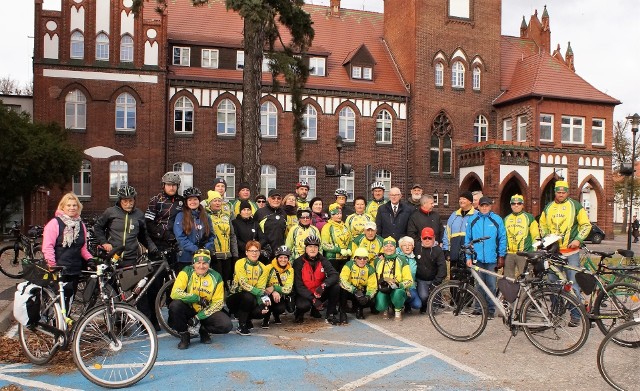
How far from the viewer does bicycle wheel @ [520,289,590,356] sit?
6258 mm

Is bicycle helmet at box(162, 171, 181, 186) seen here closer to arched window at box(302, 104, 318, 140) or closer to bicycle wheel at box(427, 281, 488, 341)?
bicycle wheel at box(427, 281, 488, 341)

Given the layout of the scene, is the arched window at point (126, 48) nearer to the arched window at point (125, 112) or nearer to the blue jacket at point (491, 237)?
the arched window at point (125, 112)

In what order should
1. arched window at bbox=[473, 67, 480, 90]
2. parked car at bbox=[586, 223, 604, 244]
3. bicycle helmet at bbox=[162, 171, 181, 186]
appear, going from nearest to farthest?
bicycle helmet at bbox=[162, 171, 181, 186] → parked car at bbox=[586, 223, 604, 244] → arched window at bbox=[473, 67, 480, 90]

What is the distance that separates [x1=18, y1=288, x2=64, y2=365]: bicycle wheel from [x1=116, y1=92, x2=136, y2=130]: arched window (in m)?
21.2

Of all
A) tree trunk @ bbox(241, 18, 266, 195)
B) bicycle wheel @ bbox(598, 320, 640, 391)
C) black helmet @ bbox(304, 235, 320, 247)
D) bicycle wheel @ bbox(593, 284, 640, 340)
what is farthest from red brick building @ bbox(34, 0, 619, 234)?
bicycle wheel @ bbox(598, 320, 640, 391)

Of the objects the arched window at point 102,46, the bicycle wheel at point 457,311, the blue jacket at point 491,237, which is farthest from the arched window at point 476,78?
the bicycle wheel at point 457,311

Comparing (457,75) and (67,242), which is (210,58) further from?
(67,242)

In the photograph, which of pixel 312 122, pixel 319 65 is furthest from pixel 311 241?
pixel 319 65

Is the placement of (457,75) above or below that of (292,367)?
above

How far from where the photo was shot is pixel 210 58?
2820 centimetres

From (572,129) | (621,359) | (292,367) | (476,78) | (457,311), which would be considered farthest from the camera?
(476,78)

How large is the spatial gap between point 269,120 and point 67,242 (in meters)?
22.6

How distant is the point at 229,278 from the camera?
8852 millimetres

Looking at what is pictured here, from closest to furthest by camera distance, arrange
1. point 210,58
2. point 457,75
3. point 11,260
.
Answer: point 11,260
point 210,58
point 457,75
